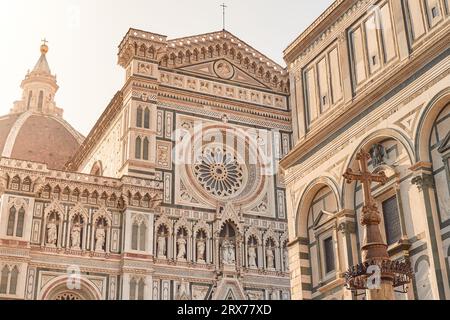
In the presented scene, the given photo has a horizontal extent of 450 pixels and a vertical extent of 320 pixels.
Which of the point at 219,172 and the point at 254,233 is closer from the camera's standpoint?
the point at 254,233

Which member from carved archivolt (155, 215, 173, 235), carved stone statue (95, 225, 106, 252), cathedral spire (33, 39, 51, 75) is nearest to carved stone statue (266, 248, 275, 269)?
carved archivolt (155, 215, 173, 235)

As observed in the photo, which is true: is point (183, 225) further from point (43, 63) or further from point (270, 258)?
point (43, 63)

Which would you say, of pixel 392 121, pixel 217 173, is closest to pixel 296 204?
pixel 392 121

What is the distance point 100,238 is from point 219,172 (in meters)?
6.08

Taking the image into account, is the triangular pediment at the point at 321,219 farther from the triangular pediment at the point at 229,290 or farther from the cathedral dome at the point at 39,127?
the cathedral dome at the point at 39,127

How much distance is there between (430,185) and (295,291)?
4.19 m

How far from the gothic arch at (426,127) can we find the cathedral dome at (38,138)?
136ft

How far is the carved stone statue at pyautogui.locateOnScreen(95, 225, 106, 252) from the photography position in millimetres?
25219

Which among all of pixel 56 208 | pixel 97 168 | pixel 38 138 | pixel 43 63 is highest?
pixel 43 63

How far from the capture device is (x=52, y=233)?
2480 cm

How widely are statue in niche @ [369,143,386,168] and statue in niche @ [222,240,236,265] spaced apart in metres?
14.8

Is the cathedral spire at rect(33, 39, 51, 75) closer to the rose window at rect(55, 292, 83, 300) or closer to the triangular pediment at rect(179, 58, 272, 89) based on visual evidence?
the triangular pediment at rect(179, 58, 272, 89)

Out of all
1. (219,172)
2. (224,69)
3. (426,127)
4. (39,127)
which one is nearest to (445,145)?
(426,127)
